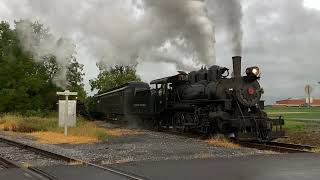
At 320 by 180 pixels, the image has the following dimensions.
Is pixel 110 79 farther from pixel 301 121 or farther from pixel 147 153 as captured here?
pixel 147 153

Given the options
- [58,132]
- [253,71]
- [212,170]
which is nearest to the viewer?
[212,170]

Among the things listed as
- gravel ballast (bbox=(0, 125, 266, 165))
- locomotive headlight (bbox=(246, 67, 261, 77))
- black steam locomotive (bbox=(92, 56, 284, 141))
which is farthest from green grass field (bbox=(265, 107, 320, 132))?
gravel ballast (bbox=(0, 125, 266, 165))

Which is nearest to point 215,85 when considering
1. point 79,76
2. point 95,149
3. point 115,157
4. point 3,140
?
point 95,149

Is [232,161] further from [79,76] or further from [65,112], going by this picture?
[79,76]

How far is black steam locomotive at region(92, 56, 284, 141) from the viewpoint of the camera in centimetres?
2092

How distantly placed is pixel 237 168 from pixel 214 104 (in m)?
10.7

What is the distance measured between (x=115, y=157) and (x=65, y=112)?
1250 centimetres

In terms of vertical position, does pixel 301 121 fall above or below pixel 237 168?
above

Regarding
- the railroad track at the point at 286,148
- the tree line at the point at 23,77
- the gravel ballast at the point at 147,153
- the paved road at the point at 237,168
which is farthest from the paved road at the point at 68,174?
the tree line at the point at 23,77

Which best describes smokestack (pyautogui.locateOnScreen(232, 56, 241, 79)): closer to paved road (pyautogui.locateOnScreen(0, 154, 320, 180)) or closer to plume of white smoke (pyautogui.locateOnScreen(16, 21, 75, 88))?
paved road (pyautogui.locateOnScreen(0, 154, 320, 180))

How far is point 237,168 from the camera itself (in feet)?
38.8

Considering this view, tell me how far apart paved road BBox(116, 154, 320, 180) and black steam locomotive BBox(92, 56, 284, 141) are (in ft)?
21.1

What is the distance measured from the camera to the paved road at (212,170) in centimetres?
1058

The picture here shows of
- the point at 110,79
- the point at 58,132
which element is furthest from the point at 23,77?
the point at 58,132
